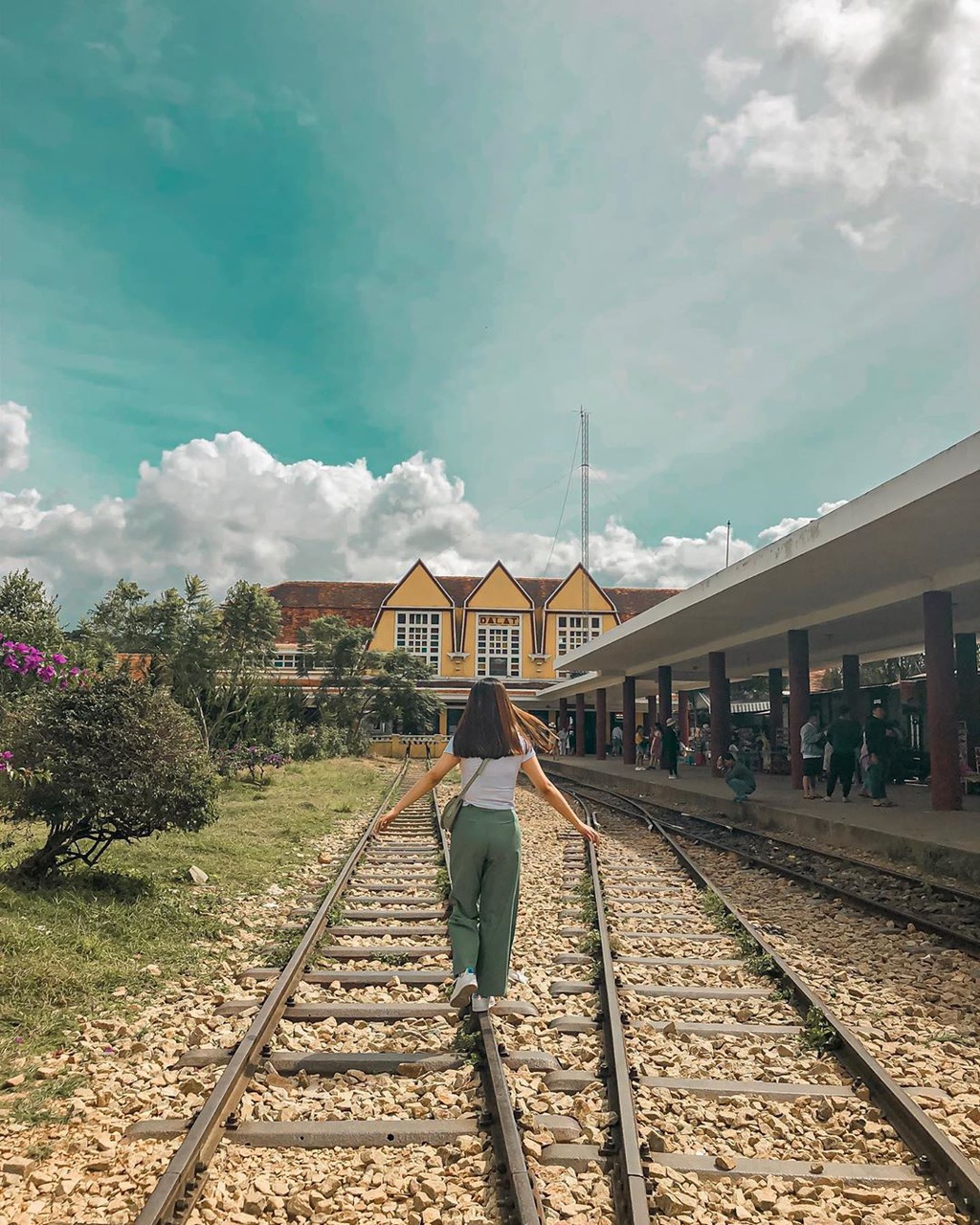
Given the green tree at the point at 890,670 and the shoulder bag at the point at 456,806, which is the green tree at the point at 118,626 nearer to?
the shoulder bag at the point at 456,806

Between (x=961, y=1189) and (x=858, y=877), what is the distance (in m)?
7.14

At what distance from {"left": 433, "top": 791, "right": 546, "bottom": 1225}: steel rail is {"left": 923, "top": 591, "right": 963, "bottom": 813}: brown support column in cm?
1116

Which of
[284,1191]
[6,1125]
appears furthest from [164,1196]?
[6,1125]

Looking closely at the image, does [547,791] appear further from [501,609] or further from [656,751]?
[501,609]

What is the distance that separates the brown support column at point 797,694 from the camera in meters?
17.7

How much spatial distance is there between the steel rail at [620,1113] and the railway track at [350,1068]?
1.01 feet

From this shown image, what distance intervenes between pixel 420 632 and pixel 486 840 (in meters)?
46.7

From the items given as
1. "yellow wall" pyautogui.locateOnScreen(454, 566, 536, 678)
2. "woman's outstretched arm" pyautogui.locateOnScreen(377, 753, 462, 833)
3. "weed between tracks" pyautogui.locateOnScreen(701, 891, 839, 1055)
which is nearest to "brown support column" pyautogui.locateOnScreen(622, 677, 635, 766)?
"yellow wall" pyautogui.locateOnScreen(454, 566, 536, 678)

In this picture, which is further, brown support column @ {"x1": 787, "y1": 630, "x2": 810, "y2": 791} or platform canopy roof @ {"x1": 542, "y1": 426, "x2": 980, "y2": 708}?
brown support column @ {"x1": 787, "y1": 630, "x2": 810, "y2": 791}

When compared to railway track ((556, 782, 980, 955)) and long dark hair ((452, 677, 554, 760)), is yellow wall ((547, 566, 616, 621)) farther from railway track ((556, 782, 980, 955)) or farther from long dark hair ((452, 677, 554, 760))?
long dark hair ((452, 677, 554, 760))

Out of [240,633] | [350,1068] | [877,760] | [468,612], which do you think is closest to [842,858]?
[877,760]

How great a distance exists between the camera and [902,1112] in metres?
3.51

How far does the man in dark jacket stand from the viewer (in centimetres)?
1445

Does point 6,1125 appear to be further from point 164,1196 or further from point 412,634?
point 412,634
